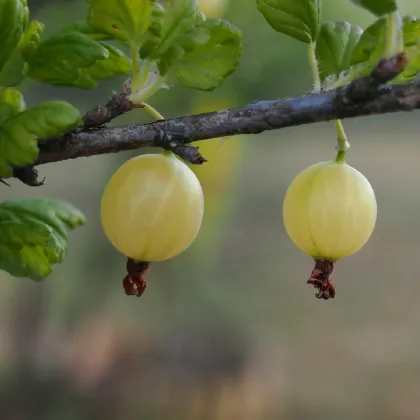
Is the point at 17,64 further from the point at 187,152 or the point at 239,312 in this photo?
the point at 239,312

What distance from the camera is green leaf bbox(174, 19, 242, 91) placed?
27 centimetres

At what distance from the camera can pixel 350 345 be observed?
38.4 inches

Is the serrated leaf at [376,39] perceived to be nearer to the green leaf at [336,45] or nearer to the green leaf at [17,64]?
the green leaf at [336,45]

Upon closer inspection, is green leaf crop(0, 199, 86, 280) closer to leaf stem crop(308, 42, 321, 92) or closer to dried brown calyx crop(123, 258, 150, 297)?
dried brown calyx crop(123, 258, 150, 297)

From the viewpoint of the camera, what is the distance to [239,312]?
1003 millimetres

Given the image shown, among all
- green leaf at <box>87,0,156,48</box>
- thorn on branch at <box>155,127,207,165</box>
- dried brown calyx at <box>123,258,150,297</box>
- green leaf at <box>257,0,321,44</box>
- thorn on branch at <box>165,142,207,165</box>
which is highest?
green leaf at <box>257,0,321,44</box>

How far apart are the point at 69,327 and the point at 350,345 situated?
1.55ft

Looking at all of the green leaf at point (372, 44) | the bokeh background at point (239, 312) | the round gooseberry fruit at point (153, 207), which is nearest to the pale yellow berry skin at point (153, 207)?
the round gooseberry fruit at point (153, 207)

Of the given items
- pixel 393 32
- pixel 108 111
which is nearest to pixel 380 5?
pixel 393 32

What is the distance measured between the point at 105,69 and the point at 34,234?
0.10m

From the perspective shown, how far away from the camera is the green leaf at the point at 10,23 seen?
27cm

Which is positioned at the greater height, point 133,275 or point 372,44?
point 372,44

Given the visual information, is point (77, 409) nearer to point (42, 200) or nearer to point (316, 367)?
point (316, 367)

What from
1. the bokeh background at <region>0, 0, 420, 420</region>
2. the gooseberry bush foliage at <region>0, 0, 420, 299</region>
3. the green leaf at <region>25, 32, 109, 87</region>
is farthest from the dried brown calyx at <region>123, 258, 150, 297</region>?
the bokeh background at <region>0, 0, 420, 420</region>
